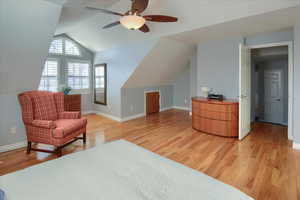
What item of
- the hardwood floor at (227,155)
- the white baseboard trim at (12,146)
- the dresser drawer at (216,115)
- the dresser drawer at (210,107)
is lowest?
the hardwood floor at (227,155)

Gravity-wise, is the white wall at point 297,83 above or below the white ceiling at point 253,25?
below

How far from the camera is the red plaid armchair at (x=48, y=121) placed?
8.45ft

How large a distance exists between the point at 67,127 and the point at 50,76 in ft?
11.1

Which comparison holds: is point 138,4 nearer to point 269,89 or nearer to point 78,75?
point 78,75

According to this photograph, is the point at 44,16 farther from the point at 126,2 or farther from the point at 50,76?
the point at 50,76

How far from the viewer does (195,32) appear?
346 cm

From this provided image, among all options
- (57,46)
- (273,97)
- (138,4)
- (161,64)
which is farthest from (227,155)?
(57,46)

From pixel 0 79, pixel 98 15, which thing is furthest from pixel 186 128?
pixel 0 79

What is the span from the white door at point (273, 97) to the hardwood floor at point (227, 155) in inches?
34.4

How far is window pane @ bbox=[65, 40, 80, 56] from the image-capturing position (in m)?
5.53

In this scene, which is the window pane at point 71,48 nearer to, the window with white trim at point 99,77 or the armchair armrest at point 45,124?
the window with white trim at point 99,77

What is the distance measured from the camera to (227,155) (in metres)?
2.70

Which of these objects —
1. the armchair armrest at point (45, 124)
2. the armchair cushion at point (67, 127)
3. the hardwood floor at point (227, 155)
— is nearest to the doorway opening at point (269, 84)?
the hardwood floor at point (227, 155)

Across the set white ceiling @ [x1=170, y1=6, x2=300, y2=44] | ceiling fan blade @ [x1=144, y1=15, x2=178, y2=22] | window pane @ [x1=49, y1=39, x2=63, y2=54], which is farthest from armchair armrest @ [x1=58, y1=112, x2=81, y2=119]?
window pane @ [x1=49, y1=39, x2=63, y2=54]
